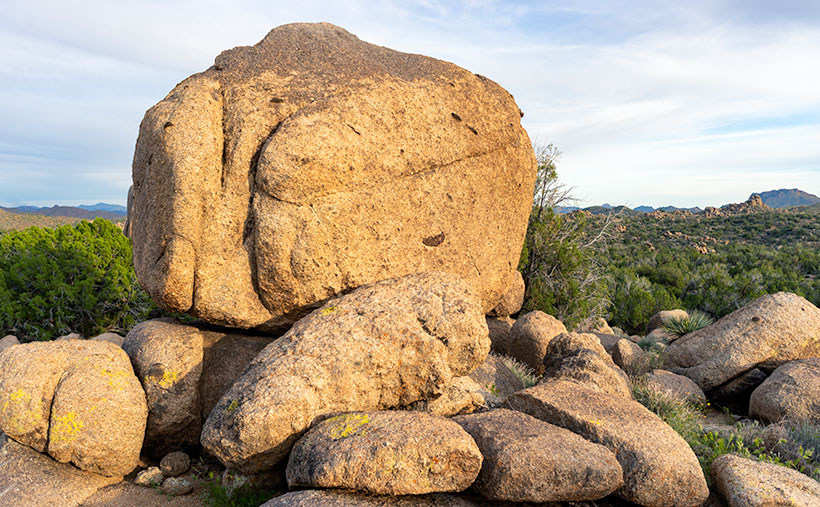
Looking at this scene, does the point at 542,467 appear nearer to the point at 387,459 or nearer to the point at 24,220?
the point at 387,459

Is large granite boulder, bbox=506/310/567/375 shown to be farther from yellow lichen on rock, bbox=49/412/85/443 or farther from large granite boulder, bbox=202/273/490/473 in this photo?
yellow lichen on rock, bbox=49/412/85/443

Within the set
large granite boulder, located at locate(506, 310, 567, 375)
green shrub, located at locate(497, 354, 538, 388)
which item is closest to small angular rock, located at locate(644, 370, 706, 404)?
large granite boulder, located at locate(506, 310, 567, 375)

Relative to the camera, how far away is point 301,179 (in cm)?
716

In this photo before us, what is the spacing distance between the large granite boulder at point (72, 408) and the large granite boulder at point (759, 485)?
23.5ft

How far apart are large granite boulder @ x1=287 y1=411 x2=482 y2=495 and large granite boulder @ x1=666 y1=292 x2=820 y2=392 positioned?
7698 mm

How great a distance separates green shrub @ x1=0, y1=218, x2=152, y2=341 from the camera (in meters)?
12.9

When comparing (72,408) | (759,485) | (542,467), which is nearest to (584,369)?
(759,485)

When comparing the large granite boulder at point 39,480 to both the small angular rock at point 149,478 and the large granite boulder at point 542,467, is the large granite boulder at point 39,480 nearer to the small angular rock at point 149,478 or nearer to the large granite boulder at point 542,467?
the small angular rock at point 149,478

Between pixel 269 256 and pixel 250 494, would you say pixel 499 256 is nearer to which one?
pixel 269 256

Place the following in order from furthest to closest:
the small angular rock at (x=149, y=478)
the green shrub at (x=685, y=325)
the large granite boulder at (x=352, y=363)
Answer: the green shrub at (x=685, y=325), the small angular rock at (x=149, y=478), the large granite boulder at (x=352, y=363)

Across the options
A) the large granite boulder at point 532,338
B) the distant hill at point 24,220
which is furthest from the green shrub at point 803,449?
the distant hill at point 24,220

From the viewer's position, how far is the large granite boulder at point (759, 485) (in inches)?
222

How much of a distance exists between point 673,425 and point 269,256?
655 cm

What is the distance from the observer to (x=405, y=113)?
8.15 meters
